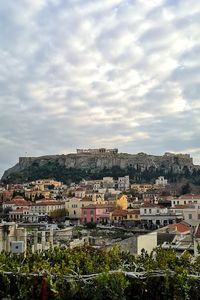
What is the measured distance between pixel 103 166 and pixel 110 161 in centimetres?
378

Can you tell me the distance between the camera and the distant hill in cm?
15838

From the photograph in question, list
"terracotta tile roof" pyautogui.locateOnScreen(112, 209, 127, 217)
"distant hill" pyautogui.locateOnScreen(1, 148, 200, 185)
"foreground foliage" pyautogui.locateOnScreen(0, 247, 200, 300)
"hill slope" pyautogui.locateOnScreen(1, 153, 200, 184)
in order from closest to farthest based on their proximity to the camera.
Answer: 1. "foreground foliage" pyautogui.locateOnScreen(0, 247, 200, 300)
2. "terracotta tile roof" pyautogui.locateOnScreen(112, 209, 127, 217)
3. "distant hill" pyautogui.locateOnScreen(1, 148, 200, 185)
4. "hill slope" pyautogui.locateOnScreen(1, 153, 200, 184)

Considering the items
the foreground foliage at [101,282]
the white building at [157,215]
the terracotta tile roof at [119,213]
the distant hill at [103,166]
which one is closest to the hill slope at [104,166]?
the distant hill at [103,166]

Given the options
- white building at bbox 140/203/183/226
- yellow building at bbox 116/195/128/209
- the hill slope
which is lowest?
white building at bbox 140/203/183/226

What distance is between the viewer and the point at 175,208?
61.1 meters

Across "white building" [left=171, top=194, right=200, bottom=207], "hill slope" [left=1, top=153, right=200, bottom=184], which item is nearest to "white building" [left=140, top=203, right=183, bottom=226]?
"white building" [left=171, top=194, right=200, bottom=207]

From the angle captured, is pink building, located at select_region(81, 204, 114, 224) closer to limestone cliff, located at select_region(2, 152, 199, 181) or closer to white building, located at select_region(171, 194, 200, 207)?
white building, located at select_region(171, 194, 200, 207)

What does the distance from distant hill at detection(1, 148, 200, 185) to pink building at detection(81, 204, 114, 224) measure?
264ft

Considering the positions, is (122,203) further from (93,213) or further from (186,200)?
(186,200)

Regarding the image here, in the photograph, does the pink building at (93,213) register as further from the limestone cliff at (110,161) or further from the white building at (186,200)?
the limestone cliff at (110,161)

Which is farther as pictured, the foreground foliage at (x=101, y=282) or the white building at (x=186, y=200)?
the white building at (x=186, y=200)

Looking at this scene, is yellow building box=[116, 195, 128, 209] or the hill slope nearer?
yellow building box=[116, 195, 128, 209]

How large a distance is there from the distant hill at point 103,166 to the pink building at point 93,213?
80598 millimetres

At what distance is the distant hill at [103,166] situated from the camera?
15838 cm
